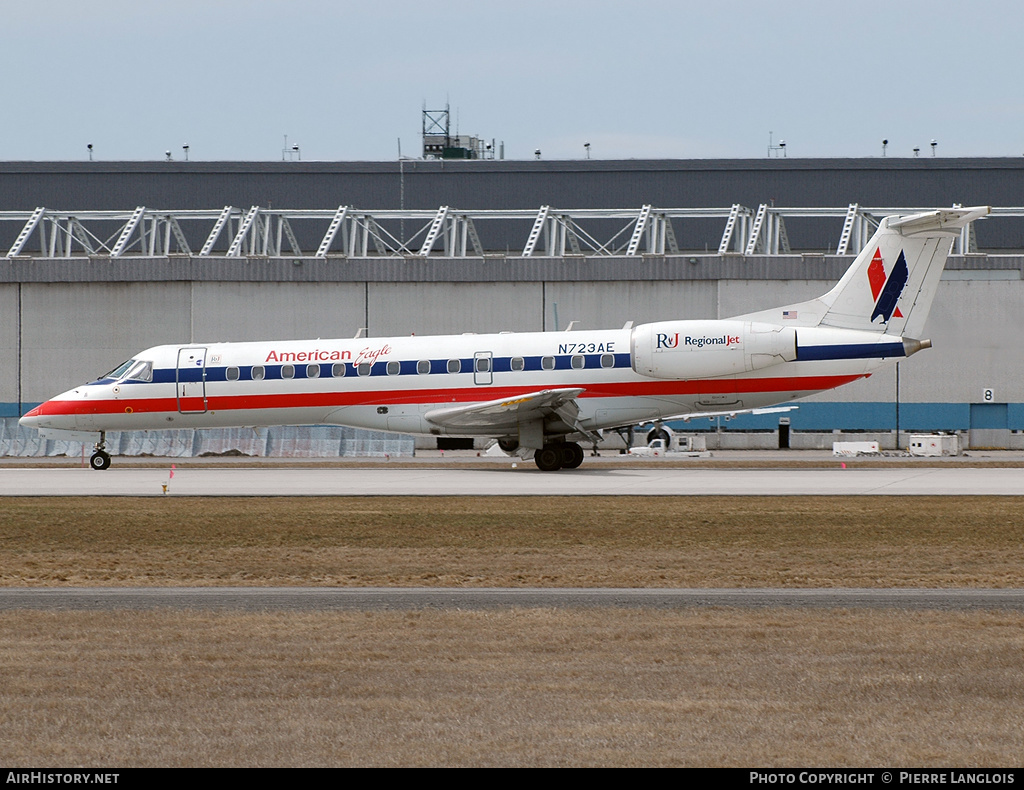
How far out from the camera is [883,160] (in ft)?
221

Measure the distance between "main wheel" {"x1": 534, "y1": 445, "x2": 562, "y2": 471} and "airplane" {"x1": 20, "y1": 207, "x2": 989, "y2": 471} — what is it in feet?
0.09

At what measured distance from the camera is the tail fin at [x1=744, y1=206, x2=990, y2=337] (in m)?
31.3

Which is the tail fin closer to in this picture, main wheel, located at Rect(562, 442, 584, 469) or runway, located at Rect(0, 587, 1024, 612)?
main wheel, located at Rect(562, 442, 584, 469)

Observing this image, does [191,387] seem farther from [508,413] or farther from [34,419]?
[508,413]

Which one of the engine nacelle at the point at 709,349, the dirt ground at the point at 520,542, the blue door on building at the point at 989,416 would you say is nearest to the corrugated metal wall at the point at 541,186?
the blue door on building at the point at 989,416

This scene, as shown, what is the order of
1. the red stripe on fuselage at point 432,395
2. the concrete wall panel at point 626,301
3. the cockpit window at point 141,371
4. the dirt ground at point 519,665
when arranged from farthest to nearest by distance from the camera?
the concrete wall panel at point 626,301
the cockpit window at point 141,371
the red stripe on fuselage at point 432,395
the dirt ground at point 519,665

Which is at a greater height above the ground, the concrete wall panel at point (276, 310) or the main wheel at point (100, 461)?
the concrete wall panel at point (276, 310)

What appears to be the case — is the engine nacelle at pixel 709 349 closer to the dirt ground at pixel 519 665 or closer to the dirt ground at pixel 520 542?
the dirt ground at pixel 520 542

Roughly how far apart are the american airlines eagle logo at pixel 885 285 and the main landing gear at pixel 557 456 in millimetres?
8688

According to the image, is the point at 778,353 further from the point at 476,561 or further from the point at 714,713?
the point at 714,713

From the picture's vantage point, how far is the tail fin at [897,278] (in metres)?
31.3

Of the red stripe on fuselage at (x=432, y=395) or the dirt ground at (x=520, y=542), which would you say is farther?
the red stripe on fuselage at (x=432, y=395)

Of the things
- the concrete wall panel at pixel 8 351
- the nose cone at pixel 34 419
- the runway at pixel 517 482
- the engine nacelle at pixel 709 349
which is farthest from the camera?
the concrete wall panel at pixel 8 351
